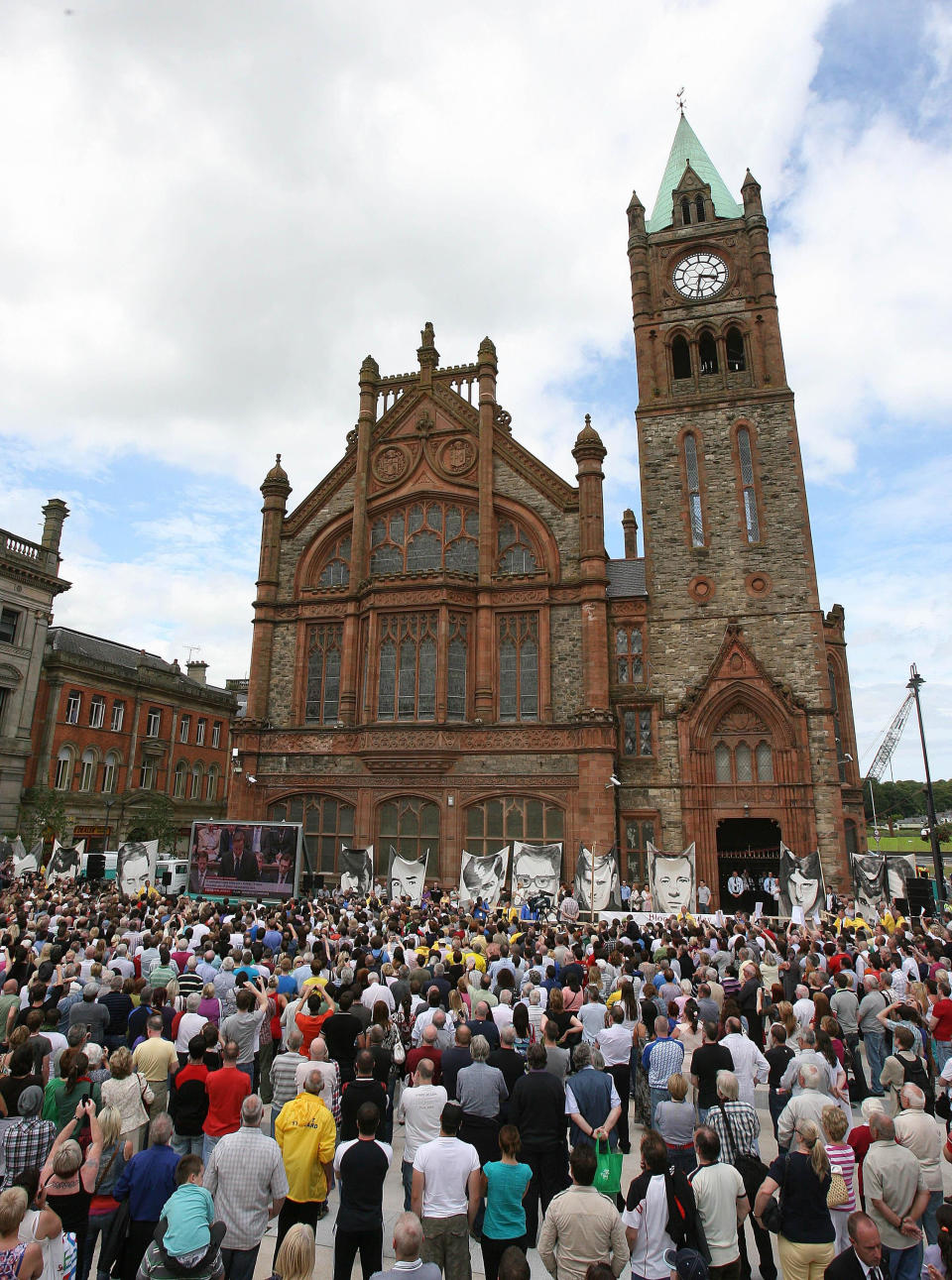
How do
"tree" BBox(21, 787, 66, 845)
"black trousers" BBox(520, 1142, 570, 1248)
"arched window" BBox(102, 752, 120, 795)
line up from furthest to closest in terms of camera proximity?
"arched window" BBox(102, 752, 120, 795)
"tree" BBox(21, 787, 66, 845)
"black trousers" BBox(520, 1142, 570, 1248)

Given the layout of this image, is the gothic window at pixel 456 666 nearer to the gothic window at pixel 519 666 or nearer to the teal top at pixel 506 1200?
the gothic window at pixel 519 666

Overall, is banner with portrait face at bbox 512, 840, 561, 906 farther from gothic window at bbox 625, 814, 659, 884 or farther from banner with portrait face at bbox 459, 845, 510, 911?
gothic window at bbox 625, 814, 659, 884

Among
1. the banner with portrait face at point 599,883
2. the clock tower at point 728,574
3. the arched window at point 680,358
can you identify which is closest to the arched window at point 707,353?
the clock tower at point 728,574

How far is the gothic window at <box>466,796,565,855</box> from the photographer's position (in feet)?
108

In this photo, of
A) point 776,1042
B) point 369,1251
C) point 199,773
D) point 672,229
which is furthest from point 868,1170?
point 199,773

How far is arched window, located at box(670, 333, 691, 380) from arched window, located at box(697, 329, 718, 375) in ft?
2.18

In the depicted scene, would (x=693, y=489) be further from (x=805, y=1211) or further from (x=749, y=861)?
(x=805, y=1211)

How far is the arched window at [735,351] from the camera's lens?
3919cm

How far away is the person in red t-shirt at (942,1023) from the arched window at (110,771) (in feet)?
150

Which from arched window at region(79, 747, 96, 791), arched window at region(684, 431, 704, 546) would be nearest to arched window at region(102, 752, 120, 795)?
arched window at region(79, 747, 96, 791)

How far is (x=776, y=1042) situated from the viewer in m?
8.84

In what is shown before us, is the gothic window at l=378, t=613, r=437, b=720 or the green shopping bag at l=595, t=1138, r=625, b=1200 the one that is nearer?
the green shopping bag at l=595, t=1138, r=625, b=1200

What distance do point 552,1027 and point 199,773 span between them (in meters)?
50.8

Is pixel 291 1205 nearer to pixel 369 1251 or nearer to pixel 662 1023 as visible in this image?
pixel 369 1251
